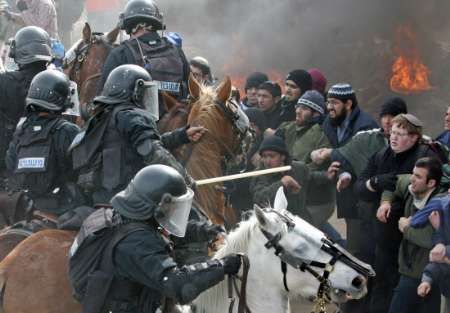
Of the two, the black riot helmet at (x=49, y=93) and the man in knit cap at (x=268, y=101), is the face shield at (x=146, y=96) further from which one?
the man in knit cap at (x=268, y=101)

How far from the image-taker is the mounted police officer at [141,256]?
14.9 feet

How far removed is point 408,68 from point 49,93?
31.2 ft

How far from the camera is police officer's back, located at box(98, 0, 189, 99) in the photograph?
7.63m

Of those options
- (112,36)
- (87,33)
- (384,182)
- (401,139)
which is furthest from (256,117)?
(401,139)

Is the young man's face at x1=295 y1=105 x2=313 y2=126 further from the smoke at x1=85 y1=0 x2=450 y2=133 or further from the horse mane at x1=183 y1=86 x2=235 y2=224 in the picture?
the smoke at x1=85 y1=0 x2=450 y2=133

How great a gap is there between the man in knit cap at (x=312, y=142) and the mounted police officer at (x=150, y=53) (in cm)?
127

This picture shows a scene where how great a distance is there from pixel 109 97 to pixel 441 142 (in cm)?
290

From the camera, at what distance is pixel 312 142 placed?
841 centimetres

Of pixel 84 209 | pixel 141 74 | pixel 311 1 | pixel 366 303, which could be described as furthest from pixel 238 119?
pixel 311 1

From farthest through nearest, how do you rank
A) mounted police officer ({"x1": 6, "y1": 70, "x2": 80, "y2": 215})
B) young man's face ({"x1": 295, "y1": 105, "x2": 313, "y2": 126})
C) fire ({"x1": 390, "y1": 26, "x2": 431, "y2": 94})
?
fire ({"x1": 390, "y1": 26, "x2": 431, "y2": 94}) < young man's face ({"x1": 295, "y1": 105, "x2": 313, "y2": 126}) < mounted police officer ({"x1": 6, "y1": 70, "x2": 80, "y2": 215})

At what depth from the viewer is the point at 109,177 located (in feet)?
19.2

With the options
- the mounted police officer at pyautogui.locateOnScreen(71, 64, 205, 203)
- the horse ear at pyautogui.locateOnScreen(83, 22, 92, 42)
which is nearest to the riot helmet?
the mounted police officer at pyautogui.locateOnScreen(71, 64, 205, 203)

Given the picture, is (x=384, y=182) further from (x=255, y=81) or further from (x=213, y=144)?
(x=255, y=81)

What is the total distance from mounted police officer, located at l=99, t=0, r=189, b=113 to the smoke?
7.85m
